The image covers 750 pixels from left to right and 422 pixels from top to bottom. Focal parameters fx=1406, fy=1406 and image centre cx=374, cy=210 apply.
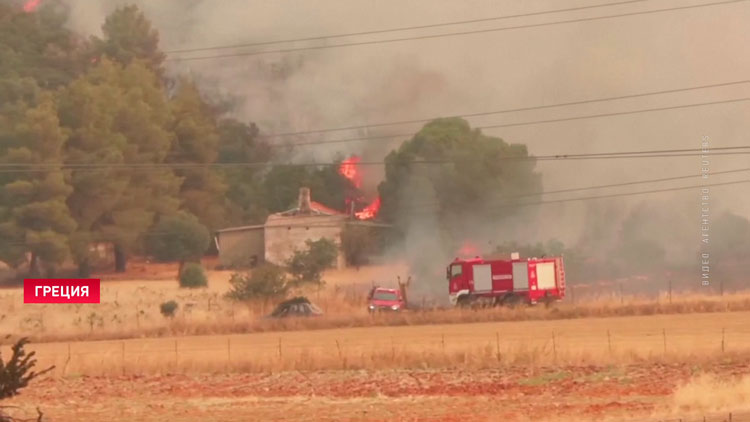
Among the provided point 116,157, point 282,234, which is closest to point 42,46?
point 116,157

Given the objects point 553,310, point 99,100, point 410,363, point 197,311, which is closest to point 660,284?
point 553,310

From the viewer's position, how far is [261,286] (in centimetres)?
7519

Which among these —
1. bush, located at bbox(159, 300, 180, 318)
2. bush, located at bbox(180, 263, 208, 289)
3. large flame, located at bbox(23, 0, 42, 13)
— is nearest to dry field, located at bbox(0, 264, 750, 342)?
bush, located at bbox(159, 300, 180, 318)

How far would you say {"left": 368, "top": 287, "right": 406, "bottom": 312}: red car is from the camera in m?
67.3

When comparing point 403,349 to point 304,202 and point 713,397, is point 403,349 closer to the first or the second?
point 713,397

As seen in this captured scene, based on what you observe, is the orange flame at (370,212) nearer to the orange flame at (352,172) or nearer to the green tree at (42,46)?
the orange flame at (352,172)

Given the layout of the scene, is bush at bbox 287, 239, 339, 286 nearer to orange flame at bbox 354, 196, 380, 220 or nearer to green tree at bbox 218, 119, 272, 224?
orange flame at bbox 354, 196, 380, 220

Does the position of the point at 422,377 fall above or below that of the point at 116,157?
below

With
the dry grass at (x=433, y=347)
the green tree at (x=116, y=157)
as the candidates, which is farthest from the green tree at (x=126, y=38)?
the dry grass at (x=433, y=347)

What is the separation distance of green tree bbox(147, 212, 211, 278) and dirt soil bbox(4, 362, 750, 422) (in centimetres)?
5136

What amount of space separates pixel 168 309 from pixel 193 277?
45.7 ft

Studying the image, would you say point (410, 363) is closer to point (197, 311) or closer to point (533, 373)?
point (533, 373)

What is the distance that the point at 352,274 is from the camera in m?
85.2

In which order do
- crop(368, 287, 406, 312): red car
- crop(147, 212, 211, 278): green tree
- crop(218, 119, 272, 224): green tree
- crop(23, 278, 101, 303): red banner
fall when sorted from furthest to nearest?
crop(218, 119, 272, 224): green tree < crop(147, 212, 211, 278): green tree < crop(23, 278, 101, 303): red banner < crop(368, 287, 406, 312): red car
